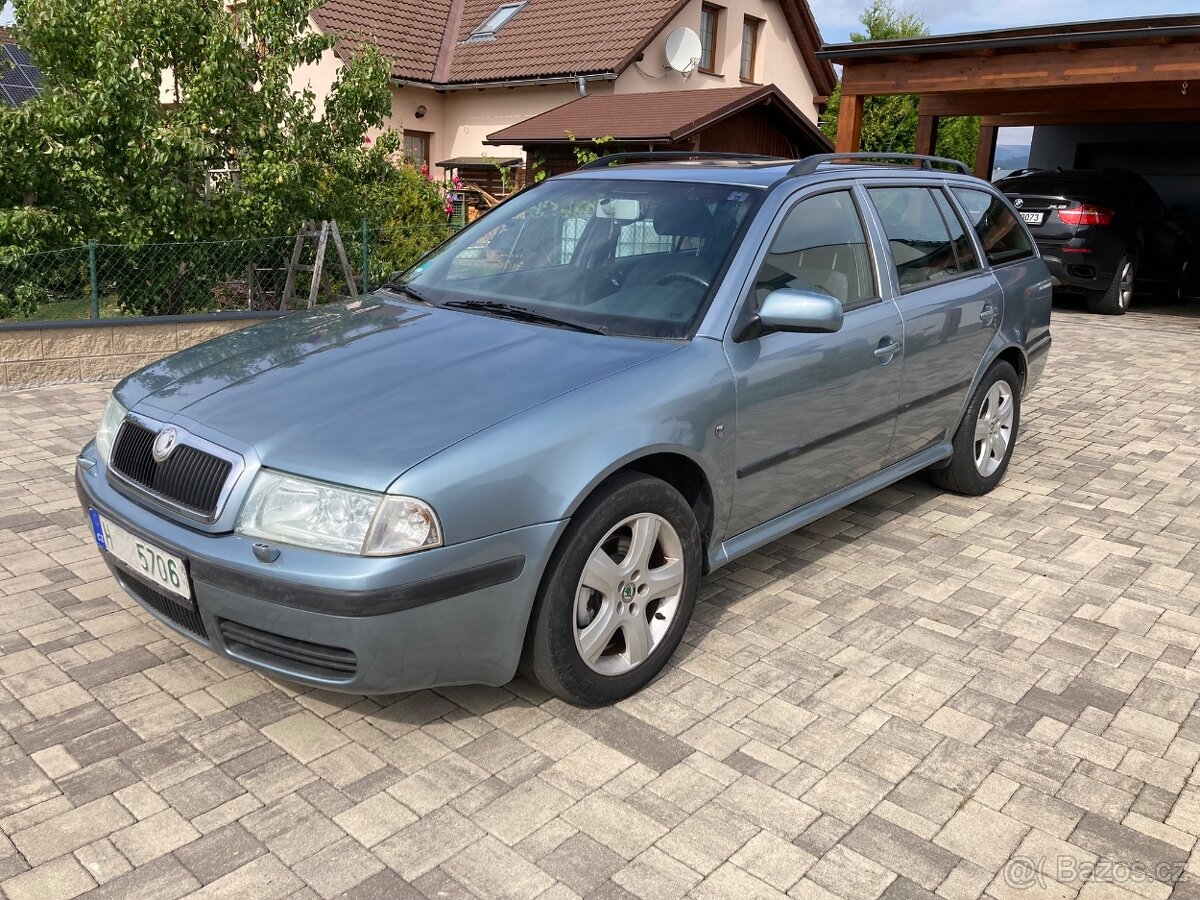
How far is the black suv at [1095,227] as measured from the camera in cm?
1241

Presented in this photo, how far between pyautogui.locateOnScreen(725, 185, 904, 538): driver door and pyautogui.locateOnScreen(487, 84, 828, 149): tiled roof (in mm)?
11020

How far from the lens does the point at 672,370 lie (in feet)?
11.1

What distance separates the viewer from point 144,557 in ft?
10.1

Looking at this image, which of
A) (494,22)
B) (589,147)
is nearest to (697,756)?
(589,147)

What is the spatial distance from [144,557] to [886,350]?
2.99 meters

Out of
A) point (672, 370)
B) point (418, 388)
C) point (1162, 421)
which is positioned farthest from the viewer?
point (1162, 421)

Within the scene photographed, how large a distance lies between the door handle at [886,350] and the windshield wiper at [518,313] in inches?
53.5

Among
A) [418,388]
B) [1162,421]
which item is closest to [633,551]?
[418,388]

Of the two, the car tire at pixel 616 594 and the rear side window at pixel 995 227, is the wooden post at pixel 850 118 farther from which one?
the car tire at pixel 616 594

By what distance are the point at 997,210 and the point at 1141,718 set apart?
330 centimetres

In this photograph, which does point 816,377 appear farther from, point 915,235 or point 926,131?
point 926,131

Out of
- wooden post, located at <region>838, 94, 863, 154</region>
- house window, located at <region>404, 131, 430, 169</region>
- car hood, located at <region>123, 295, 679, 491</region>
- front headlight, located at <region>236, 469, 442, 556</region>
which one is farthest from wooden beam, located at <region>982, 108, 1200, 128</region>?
front headlight, located at <region>236, 469, 442, 556</region>

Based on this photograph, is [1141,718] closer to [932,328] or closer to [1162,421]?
[932,328]

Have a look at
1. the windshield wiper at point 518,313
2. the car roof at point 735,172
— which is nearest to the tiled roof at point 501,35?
the car roof at point 735,172
